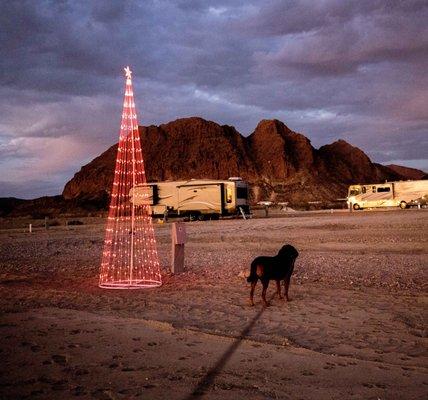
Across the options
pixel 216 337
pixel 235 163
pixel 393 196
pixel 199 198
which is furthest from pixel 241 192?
pixel 235 163

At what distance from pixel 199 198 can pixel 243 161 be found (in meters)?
78.9

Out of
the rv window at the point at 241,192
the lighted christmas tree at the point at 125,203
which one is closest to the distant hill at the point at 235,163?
the rv window at the point at 241,192

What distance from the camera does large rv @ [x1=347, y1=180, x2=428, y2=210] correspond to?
167 feet

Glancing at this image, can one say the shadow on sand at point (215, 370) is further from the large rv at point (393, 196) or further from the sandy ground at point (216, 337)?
the large rv at point (393, 196)

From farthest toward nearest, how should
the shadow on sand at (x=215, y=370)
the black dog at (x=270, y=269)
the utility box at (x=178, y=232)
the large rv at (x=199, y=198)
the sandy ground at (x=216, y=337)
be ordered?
the large rv at (x=199, y=198), the utility box at (x=178, y=232), the black dog at (x=270, y=269), the sandy ground at (x=216, y=337), the shadow on sand at (x=215, y=370)

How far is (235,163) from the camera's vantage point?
391 ft

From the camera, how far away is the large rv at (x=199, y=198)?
4188 cm

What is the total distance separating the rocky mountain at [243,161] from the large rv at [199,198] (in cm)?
6147

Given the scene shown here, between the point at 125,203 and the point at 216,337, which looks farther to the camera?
the point at 125,203

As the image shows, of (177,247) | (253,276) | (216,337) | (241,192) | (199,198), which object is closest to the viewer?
(216,337)

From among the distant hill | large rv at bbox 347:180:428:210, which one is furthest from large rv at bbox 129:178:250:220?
the distant hill

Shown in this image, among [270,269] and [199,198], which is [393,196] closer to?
[199,198]

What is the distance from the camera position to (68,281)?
12.0 meters

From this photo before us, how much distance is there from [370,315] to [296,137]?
124 m
